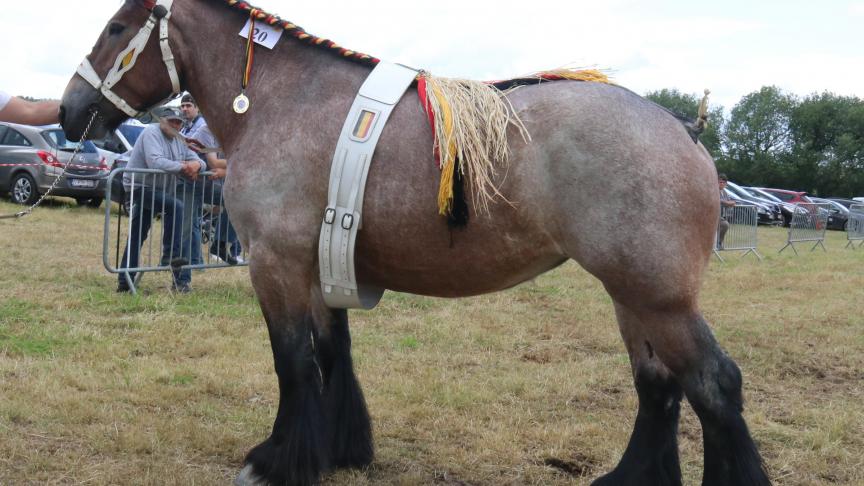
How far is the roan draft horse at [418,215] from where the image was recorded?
119 inches

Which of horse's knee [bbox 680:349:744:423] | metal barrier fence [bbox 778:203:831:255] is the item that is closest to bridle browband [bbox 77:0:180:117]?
horse's knee [bbox 680:349:744:423]

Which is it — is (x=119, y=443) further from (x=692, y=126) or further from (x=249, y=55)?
(x=692, y=126)

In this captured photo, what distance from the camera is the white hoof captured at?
3.66m

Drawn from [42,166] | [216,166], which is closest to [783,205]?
[42,166]

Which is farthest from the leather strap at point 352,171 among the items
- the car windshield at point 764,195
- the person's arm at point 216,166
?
the car windshield at point 764,195

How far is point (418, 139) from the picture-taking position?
329cm

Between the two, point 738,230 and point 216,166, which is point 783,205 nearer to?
point 738,230

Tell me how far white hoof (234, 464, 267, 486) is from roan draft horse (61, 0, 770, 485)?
12 mm

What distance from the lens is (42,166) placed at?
16.5 m

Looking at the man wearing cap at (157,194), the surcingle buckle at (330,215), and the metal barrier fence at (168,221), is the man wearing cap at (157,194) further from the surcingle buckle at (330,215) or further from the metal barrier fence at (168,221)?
the surcingle buckle at (330,215)

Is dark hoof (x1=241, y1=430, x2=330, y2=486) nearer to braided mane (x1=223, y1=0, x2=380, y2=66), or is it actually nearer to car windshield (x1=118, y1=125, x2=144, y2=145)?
braided mane (x1=223, y1=0, x2=380, y2=66)

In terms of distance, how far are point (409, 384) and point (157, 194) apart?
466 centimetres

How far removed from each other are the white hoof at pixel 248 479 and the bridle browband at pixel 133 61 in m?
1.84

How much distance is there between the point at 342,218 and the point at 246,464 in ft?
4.42
